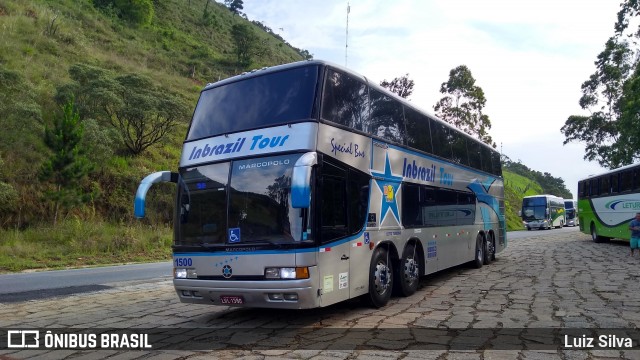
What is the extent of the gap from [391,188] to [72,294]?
708 centimetres

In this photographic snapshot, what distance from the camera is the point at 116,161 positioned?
27.7 metres

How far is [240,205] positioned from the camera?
677 cm

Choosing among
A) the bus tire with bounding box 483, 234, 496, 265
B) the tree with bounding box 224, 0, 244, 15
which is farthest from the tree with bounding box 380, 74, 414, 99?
the tree with bounding box 224, 0, 244, 15

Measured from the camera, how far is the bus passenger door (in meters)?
6.66

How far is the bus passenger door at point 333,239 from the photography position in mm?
6656

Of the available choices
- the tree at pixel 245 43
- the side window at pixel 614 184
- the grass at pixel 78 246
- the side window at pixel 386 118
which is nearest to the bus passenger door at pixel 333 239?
the side window at pixel 386 118

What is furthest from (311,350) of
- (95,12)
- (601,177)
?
(95,12)

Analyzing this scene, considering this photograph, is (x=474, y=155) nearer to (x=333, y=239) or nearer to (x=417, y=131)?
(x=417, y=131)

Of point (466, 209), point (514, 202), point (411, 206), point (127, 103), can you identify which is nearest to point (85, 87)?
point (127, 103)

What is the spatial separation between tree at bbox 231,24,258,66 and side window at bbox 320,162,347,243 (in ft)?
187

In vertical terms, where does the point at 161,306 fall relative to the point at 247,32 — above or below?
below

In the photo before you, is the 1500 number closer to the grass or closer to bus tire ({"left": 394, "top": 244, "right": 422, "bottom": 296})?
bus tire ({"left": 394, "top": 244, "right": 422, "bottom": 296})

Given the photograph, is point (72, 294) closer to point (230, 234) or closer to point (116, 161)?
point (230, 234)

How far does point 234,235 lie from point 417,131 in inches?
204
